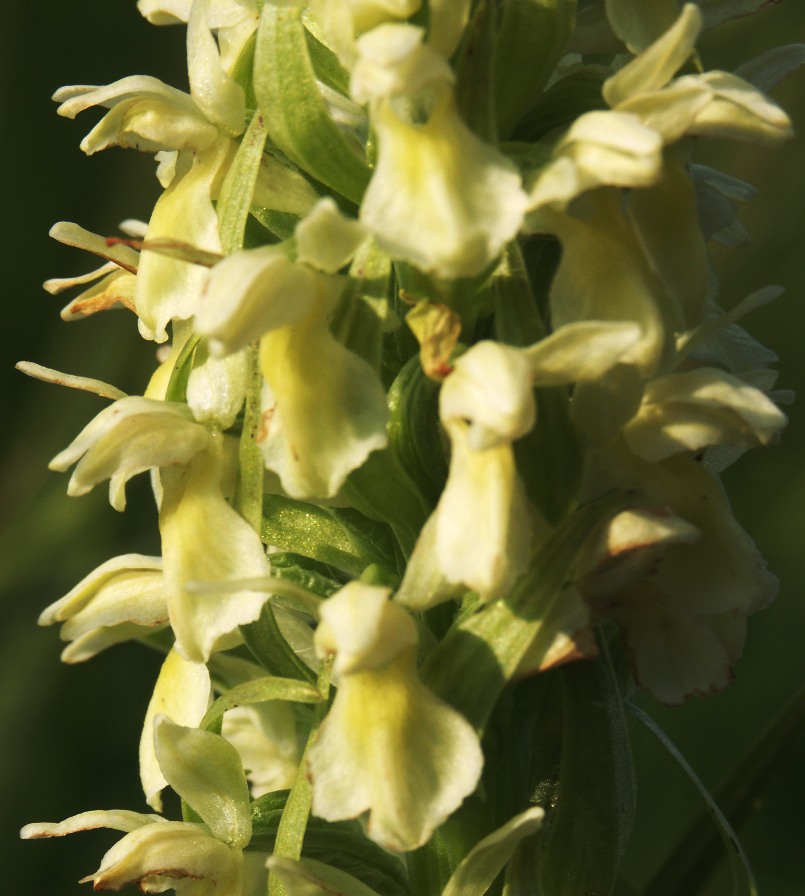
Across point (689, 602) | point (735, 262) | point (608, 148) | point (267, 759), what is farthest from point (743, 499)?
point (608, 148)

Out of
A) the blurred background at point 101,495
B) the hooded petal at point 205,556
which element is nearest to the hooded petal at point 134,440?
the hooded petal at point 205,556

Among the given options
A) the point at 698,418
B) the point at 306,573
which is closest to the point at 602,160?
the point at 698,418

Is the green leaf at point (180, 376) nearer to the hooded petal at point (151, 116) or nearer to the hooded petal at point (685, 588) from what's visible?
the hooded petal at point (151, 116)

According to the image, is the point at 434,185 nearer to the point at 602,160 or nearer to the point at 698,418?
the point at 602,160

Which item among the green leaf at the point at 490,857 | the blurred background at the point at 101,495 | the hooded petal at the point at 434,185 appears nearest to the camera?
the hooded petal at the point at 434,185

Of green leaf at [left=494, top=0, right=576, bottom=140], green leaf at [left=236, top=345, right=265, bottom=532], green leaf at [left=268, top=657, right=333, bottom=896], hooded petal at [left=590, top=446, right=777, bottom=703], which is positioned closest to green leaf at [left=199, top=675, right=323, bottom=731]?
green leaf at [left=268, top=657, right=333, bottom=896]

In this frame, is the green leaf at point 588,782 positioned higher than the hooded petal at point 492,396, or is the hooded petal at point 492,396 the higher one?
the hooded petal at point 492,396

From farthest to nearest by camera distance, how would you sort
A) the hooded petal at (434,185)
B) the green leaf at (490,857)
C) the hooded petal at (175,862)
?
the hooded petal at (175,862), the green leaf at (490,857), the hooded petal at (434,185)

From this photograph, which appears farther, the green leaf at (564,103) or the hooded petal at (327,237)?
the green leaf at (564,103)

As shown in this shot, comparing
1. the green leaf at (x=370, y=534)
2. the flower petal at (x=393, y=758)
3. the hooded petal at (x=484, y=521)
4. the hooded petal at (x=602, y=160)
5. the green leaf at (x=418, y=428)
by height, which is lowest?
the green leaf at (x=370, y=534)
